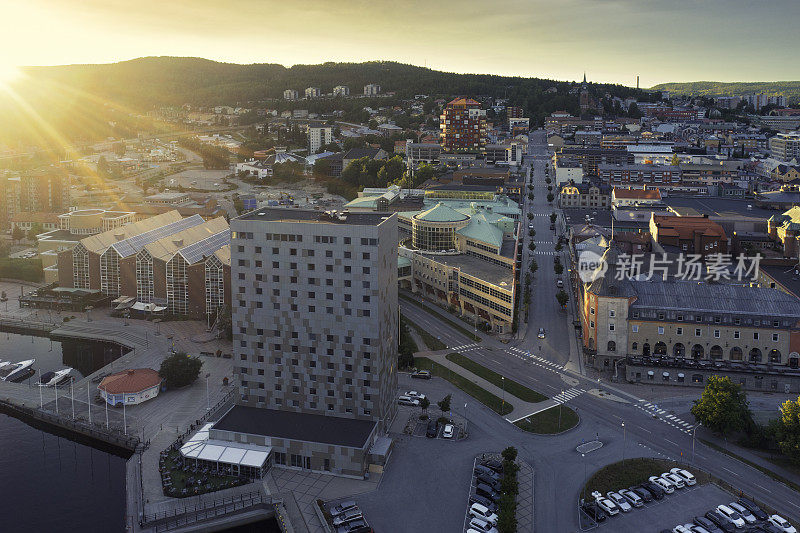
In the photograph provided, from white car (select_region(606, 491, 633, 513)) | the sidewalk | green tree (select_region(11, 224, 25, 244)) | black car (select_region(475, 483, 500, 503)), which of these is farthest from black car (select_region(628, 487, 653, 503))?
green tree (select_region(11, 224, 25, 244))

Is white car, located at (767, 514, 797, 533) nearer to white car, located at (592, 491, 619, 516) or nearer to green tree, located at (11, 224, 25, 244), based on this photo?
white car, located at (592, 491, 619, 516)

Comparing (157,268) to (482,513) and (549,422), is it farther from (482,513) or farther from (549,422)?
(482,513)

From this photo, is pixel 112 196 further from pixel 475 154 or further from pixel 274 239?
pixel 274 239

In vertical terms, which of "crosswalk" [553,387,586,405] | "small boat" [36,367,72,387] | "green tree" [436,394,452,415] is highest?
"green tree" [436,394,452,415]

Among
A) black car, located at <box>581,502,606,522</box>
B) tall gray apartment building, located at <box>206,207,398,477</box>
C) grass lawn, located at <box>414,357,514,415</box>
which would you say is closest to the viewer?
black car, located at <box>581,502,606,522</box>

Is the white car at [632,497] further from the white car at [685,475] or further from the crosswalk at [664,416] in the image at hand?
the crosswalk at [664,416]

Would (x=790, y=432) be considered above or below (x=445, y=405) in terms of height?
above

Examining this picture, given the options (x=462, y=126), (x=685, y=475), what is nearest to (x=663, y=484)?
(x=685, y=475)

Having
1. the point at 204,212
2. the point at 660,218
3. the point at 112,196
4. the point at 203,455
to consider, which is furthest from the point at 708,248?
the point at 112,196
